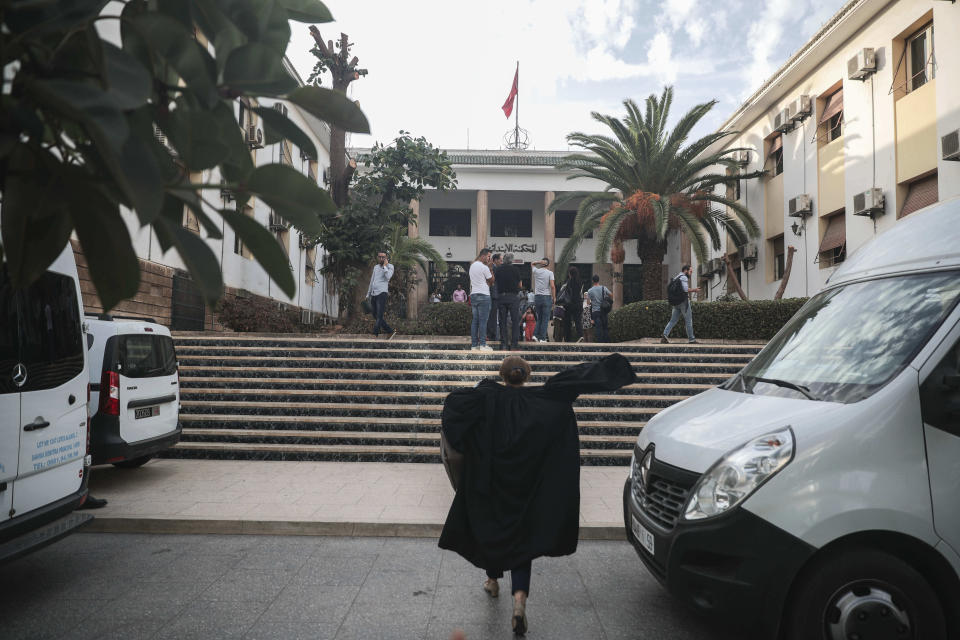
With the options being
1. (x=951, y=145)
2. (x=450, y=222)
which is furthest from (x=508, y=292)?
(x=450, y=222)

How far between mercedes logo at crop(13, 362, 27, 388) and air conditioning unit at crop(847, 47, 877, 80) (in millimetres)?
17539

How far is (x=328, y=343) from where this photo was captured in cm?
1234

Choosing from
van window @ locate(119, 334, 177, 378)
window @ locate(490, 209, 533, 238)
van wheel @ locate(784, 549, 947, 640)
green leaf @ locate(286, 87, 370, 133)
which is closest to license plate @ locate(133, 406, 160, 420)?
van window @ locate(119, 334, 177, 378)

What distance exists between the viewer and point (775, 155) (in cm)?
2086

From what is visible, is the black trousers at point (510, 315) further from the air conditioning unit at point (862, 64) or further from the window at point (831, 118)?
the window at point (831, 118)

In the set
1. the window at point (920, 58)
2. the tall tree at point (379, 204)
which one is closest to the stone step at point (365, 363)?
the tall tree at point (379, 204)

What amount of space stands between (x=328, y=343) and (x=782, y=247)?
14913 millimetres

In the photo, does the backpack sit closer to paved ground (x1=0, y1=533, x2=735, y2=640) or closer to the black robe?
paved ground (x1=0, y1=533, x2=735, y2=640)

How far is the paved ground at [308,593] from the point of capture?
11.7 ft

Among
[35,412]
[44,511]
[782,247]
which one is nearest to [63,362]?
[35,412]

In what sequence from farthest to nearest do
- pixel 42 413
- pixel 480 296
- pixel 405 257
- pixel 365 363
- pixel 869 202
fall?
pixel 405 257 → pixel 869 202 → pixel 480 296 → pixel 365 363 → pixel 42 413

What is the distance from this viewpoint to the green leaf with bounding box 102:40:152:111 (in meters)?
0.95

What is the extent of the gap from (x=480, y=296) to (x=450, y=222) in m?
21.9

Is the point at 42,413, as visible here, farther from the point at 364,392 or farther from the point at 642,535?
the point at 364,392
